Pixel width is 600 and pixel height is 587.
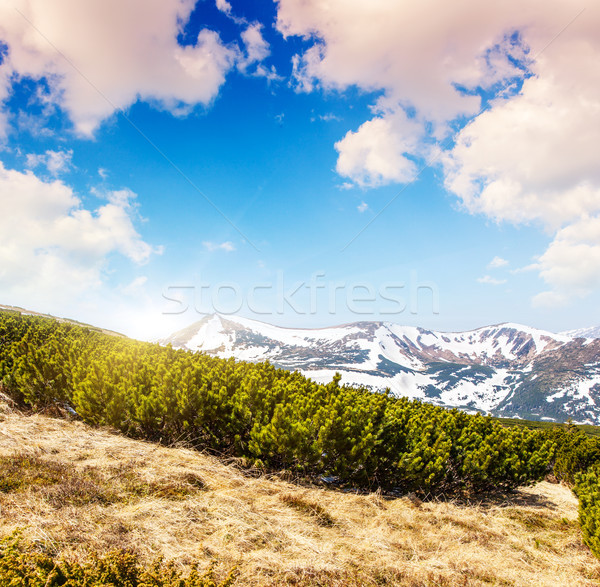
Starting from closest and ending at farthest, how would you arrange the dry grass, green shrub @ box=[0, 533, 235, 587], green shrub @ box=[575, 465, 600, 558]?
1. green shrub @ box=[0, 533, 235, 587]
2. the dry grass
3. green shrub @ box=[575, 465, 600, 558]

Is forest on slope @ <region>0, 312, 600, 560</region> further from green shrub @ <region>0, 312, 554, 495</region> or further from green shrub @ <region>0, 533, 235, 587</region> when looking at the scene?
green shrub @ <region>0, 533, 235, 587</region>

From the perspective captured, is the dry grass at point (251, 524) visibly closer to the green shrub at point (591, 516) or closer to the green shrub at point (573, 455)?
the green shrub at point (591, 516)

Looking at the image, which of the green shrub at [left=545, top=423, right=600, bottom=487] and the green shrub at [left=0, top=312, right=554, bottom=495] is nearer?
the green shrub at [left=0, top=312, right=554, bottom=495]

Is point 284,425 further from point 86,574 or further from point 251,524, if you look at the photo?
point 86,574

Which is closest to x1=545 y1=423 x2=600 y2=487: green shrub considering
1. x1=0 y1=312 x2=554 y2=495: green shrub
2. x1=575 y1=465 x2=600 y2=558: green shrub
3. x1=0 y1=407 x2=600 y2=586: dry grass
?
x1=0 y1=312 x2=554 y2=495: green shrub

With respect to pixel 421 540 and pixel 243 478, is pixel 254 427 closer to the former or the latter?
pixel 243 478

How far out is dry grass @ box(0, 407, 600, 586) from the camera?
3.58m

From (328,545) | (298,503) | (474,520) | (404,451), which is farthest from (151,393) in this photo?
(474,520)

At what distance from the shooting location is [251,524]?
4.39m

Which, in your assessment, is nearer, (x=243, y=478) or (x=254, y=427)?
(x=243, y=478)

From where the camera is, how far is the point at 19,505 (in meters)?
3.80

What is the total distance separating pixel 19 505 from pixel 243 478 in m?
3.18

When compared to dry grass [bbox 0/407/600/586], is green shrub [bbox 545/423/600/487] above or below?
above

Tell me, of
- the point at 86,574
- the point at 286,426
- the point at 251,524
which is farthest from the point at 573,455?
the point at 86,574
